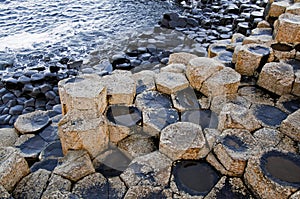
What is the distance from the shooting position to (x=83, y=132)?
2.45 m

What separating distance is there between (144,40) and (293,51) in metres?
4.36

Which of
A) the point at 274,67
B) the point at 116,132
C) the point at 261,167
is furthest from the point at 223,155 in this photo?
the point at 274,67

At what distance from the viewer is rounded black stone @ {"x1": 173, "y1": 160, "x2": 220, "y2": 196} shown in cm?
219

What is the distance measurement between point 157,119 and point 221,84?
760 millimetres

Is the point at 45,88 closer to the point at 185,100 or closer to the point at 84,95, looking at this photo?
the point at 84,95

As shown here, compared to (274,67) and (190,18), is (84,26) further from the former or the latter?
(274,67)

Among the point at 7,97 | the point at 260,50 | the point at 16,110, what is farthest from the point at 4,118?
the point at 260,50

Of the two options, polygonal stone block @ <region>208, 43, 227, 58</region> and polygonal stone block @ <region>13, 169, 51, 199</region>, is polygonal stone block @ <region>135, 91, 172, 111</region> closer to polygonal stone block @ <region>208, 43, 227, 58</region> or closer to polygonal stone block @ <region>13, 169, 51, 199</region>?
polygonal stone block @ <region>13, 169, 51, 199</region>

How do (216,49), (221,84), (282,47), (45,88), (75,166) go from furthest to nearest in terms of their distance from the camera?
(45,88) → (216,49) → (282,47) → (221,84) → (75,166)

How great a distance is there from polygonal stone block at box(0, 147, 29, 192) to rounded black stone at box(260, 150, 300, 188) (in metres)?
1.86

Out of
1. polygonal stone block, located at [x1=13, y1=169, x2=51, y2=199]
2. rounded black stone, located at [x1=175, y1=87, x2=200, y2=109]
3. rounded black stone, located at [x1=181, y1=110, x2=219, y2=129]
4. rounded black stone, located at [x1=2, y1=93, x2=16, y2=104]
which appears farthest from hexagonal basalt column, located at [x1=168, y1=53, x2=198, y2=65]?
rounded black stone, located at [x1=2, y1=93, x2=16, y2=104]

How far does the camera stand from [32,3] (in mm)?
9688

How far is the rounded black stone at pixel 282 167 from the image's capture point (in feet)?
6.58

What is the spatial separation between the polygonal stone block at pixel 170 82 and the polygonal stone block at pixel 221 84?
0.76 feet
